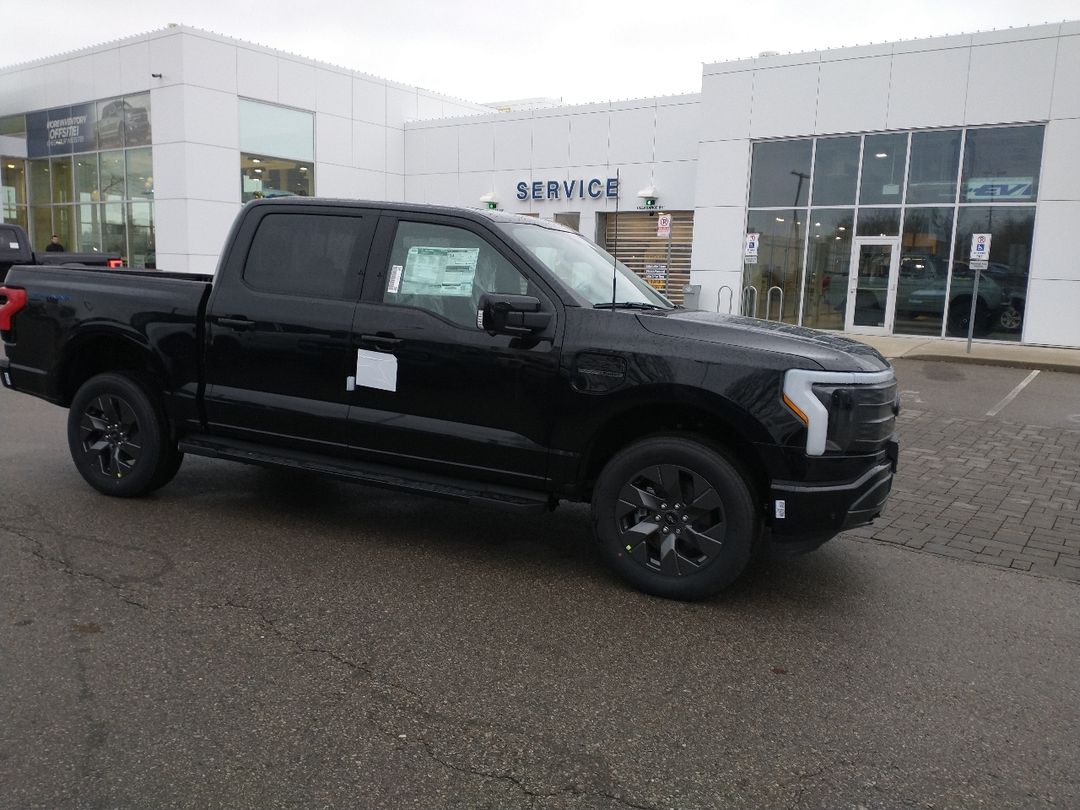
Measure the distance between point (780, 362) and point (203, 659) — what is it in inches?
115

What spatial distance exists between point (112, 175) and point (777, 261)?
846 inches

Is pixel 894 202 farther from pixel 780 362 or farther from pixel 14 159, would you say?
pixel 14 159

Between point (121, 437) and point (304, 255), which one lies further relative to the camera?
point (121, 437)

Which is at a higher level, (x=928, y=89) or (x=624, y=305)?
(x=928, y=89)

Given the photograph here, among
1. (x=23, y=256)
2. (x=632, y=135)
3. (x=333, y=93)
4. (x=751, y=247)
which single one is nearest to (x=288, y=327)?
(x=23, y=256)

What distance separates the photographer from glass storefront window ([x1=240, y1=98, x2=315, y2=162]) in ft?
91.1

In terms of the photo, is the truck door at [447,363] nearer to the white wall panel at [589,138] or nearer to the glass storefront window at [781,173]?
the glass storefront window at [781,173]

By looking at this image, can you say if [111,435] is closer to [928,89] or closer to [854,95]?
[854,95]

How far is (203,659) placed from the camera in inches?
145

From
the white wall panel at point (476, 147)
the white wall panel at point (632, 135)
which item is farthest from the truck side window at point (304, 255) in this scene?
the white wall panel at point (476, 147)

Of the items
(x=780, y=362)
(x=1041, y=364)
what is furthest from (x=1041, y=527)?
(x=1041, y=364)

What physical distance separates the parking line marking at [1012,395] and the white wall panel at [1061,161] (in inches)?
203

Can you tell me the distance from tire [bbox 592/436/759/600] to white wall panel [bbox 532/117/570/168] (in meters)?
24.6

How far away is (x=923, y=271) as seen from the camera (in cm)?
2077
